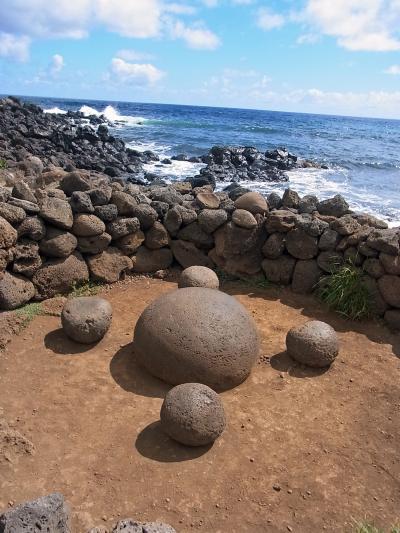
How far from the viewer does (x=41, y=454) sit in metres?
4.62

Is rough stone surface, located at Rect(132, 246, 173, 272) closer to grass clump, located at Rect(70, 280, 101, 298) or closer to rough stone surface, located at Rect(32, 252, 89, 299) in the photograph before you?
grass clump, located at Rect(70, 280, 101, 298)

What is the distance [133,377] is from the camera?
5867 millimetres

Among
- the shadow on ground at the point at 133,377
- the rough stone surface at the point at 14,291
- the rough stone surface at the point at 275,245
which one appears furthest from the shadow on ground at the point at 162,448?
the rough stone surface at the point at 275,245

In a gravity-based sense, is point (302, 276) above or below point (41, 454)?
above

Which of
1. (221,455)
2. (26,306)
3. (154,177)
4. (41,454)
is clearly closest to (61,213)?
(26,306)

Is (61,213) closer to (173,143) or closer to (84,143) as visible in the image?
(84,143)

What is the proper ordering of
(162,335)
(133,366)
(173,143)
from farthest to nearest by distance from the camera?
(173,143)
(133,366)
(162,335)

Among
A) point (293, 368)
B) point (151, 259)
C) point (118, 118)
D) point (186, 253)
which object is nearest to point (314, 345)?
point (293, 368)

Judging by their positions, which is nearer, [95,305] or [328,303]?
[95,305]

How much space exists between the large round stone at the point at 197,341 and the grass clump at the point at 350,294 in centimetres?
210

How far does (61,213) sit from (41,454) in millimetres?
3829

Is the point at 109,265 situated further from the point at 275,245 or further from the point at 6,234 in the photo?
the point at 275,245

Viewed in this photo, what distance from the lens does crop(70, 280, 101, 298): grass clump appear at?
7586 mm

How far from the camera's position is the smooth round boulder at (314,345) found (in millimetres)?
6066
